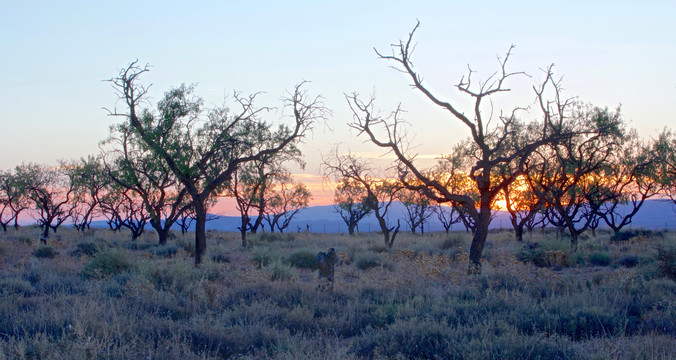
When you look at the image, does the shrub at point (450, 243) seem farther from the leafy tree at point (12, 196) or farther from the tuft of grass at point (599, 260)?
the leafy tree at point (12, 196)

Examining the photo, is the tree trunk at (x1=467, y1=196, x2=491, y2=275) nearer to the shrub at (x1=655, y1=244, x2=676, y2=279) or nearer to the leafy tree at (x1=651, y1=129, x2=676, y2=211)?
the shrub at (x1=655, y1=244, x2=676, y2=279)

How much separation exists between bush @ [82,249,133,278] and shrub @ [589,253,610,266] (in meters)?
15.4

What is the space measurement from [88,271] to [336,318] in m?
8.83

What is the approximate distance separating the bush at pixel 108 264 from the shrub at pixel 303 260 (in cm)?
Answer: 631

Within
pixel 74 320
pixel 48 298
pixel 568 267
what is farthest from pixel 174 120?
pixel 568 267

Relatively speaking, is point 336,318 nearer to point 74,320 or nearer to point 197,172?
point 74,320

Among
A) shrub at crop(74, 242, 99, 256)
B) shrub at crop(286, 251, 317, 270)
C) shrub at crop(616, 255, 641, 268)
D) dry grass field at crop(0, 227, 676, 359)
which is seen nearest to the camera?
dry grass field at crop(0, 227, 676, 359)

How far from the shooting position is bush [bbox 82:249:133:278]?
47.0ft

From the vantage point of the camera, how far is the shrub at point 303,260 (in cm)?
1934

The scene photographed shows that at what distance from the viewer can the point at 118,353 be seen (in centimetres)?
633

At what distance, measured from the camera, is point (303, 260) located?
19.8 metres

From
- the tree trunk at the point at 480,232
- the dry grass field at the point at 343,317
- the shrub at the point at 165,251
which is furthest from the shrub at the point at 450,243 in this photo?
the shrub at the point at 165,251

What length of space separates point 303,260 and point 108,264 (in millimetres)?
7374

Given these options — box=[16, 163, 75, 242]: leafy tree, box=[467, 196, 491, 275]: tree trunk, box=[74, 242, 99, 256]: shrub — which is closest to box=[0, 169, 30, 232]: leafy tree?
box=[16, 163, 75, 242]: leafy tree
